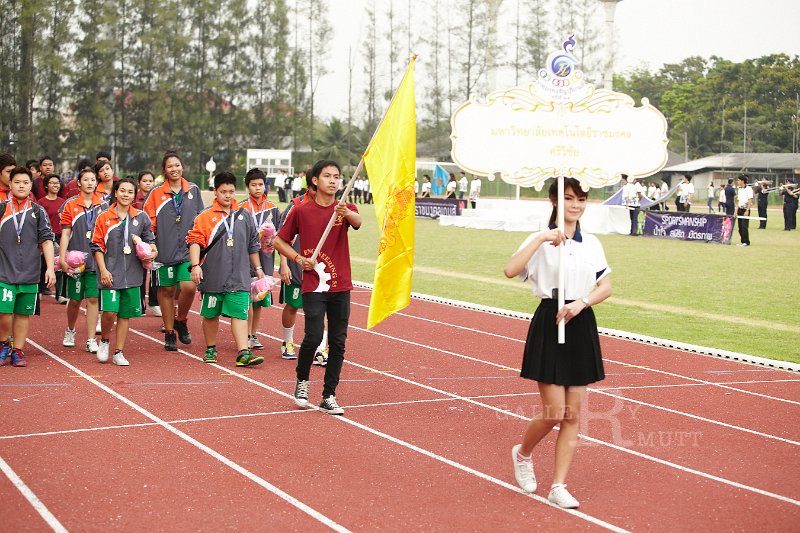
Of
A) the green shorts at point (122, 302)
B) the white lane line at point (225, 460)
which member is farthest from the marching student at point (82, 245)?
the white lane line at point (225, 460)

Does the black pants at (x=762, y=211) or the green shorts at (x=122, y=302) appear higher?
the black pants at (x=762, y=211)

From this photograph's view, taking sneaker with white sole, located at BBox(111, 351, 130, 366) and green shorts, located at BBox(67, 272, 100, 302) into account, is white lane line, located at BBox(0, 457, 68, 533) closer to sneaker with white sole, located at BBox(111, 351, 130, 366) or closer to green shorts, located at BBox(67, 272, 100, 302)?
sneaker with white sole, located at BBox(111, 351, 130, 366)

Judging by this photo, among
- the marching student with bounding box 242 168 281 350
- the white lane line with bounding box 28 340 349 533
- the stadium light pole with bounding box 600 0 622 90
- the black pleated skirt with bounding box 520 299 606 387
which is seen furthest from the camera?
the stadium light pole with bounding box 600 0 622 90

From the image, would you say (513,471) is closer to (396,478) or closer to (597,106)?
(396,478)

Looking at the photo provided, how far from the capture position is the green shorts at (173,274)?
34.7 feet

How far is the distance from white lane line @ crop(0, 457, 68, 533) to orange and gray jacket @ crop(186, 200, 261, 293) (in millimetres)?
3577

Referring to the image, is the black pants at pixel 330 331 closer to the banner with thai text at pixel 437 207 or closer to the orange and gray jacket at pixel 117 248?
the orange and gray jacket at pixel 117 248

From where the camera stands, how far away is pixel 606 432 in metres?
7.14

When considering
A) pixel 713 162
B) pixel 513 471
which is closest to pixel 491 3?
pixel 713 162

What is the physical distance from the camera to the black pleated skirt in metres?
5.52

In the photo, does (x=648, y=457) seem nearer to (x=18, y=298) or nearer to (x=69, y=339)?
(x=18, y=298)

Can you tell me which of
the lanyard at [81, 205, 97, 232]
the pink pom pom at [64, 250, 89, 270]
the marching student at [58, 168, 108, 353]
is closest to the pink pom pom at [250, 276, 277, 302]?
the marching student at [58, 168, 108, 353]

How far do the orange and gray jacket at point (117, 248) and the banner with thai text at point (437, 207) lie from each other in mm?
28089

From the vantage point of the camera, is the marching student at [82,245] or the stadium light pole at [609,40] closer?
the marching student at [82,245]
